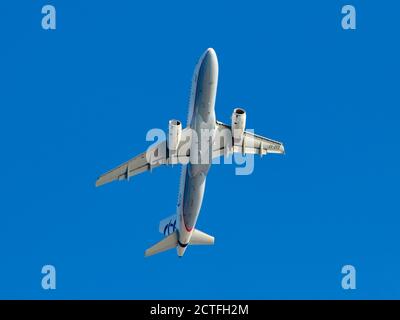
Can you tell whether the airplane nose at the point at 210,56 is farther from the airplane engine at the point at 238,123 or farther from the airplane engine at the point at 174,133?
the airplane engine at the point at 174,133

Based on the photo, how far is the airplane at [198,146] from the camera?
8112 centimetres

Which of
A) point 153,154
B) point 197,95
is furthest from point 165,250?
point 197,95

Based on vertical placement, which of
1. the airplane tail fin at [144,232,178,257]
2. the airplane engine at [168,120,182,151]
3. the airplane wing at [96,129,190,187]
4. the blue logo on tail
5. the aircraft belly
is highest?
the airplane engine at [168,120,182,151]

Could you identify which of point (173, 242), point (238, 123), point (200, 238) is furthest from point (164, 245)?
point (238, 123)

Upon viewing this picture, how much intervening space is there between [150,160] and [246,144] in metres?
9.15

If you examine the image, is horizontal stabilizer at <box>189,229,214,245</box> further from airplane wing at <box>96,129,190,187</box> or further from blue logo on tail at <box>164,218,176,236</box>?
airplane wing at <box>96,129,190,187</box>

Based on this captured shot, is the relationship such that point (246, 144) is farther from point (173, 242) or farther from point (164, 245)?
point (164, 245)

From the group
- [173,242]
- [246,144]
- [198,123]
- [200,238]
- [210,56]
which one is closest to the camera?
[210,56]

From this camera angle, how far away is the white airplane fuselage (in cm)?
8031

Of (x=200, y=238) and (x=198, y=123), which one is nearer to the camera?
(x=198, y=123)

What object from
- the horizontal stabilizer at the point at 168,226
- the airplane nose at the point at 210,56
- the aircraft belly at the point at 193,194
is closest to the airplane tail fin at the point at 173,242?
the horizontal stabilizer at the point at 168,226

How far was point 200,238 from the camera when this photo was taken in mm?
94125

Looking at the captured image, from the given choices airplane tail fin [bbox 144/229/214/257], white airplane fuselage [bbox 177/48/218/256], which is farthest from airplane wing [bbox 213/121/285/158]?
airplane tail fin [bbox 144/229/214/257]

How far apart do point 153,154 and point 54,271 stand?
45.6ft
